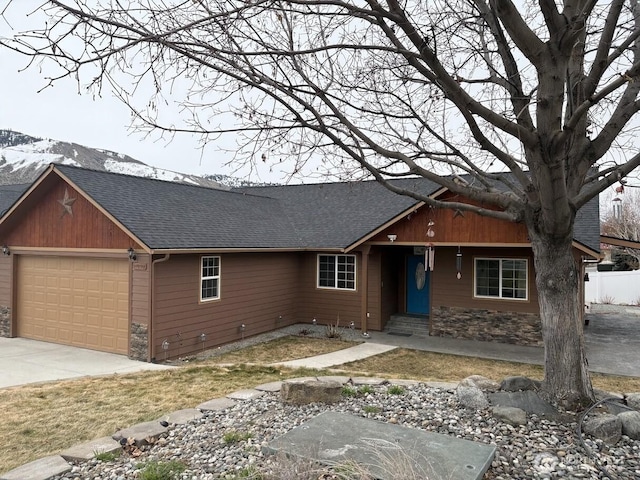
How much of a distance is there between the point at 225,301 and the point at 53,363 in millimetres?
4127

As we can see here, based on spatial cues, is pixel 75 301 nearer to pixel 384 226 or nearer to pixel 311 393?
pixel 384 226

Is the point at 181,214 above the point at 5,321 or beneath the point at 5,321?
above

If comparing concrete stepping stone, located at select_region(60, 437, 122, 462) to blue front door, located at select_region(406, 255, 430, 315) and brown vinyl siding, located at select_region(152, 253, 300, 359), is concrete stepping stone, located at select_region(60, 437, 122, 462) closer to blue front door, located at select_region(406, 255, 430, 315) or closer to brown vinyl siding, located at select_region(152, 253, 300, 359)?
brown vinyl siding, located at select_region(152, 253, 300, 359)

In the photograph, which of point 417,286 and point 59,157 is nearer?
point 417,286

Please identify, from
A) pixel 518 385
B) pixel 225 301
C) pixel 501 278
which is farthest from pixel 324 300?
pixel 518 385

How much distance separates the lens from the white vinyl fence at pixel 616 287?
826 inches

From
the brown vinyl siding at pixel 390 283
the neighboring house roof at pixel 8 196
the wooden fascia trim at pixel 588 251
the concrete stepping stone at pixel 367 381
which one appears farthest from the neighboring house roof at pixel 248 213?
the neighboring house roof at pixel 8 196

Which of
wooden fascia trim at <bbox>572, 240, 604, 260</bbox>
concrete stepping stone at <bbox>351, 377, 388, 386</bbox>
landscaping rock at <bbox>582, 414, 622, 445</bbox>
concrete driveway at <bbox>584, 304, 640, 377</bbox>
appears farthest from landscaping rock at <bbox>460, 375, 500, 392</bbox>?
wooden fascia trim at <bbox>572, 240, 604, 260</bbox>

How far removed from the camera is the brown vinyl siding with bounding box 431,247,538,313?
12555 mm

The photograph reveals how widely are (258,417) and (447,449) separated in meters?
2.04

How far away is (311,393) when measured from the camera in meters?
5.21

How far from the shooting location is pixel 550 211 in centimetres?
466

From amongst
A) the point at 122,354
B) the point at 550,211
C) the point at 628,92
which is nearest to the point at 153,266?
the point at 122,354

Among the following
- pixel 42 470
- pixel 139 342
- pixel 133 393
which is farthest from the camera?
pixel 139 342
